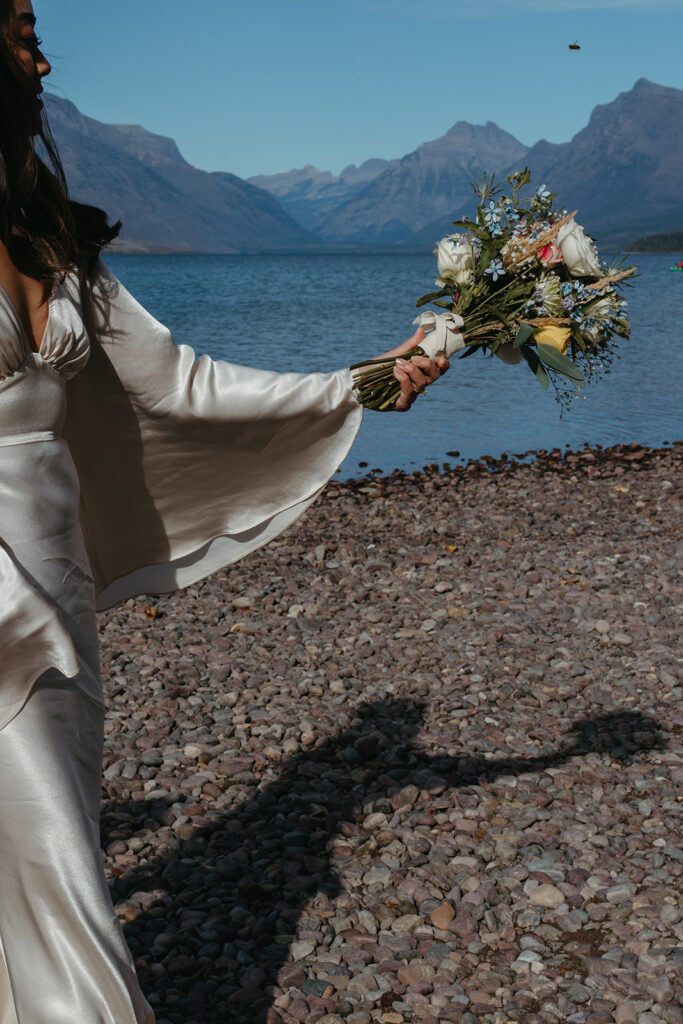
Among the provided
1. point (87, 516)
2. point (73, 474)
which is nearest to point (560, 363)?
point (87, 516)

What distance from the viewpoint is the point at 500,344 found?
3.81 metres

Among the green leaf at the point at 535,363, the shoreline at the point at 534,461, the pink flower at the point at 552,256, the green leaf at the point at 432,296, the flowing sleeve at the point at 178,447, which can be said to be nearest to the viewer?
the flowing sleeve at the point at 178,447

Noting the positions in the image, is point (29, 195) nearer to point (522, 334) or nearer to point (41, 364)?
point (41, 364)

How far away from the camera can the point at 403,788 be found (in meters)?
4.93

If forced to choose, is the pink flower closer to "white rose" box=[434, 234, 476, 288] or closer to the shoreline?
"white rose" box=[434, 234, 476, 288]

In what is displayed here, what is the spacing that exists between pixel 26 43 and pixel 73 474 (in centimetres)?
102

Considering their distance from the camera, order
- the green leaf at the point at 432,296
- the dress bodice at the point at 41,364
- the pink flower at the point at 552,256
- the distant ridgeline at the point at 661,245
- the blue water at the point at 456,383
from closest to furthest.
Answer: the dress bodice at the point at 41,364 → the pink flower at the point at 552,256 → the green leaf at the point at 432,296 → the blue water at the point at 456,383 → the distant ridgeline at the point at 661,245

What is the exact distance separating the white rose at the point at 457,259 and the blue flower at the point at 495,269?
0.07m

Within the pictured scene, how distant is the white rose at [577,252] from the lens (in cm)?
372

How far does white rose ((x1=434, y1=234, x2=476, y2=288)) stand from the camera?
153 inches

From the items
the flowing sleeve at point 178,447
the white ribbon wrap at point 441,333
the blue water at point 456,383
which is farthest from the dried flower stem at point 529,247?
the blue water at point 456,383

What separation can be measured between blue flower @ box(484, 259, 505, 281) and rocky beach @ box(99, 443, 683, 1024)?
7.38 ft

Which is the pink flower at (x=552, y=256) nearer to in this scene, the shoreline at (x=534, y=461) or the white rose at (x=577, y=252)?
the white rose at (x=577, y=252)

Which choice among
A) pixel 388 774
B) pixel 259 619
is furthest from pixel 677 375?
pixel 388 774
